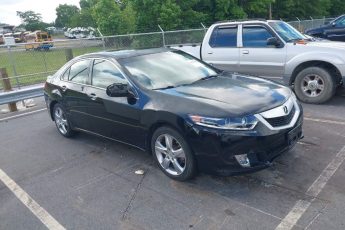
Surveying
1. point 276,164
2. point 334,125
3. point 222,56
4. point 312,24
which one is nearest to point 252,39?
point 222,56

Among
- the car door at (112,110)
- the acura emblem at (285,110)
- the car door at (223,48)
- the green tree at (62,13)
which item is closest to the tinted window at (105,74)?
the car door at (112,110)

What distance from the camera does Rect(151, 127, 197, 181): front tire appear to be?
3.97 metres

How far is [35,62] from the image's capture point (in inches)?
527

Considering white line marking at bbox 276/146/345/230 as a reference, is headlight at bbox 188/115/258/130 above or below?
above

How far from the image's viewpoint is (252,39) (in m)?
7.68

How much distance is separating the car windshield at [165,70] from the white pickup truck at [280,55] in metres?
2.49

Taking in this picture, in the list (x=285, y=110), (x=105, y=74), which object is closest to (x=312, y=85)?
(x=285, y=110)

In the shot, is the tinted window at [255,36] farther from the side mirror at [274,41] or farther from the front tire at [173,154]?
the front tire at [173,154]

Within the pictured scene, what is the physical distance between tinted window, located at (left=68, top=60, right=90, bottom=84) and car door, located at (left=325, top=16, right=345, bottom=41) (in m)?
11.5

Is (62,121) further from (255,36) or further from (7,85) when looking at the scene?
(255,36)

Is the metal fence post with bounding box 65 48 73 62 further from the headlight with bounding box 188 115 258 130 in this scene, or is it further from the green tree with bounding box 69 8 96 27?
the green tree with bounding box 69 8 96 27

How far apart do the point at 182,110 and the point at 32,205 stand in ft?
6.75

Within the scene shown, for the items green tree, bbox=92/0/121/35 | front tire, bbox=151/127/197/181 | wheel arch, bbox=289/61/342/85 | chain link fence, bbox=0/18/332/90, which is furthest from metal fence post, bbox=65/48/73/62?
green tree, bbox=92/0/121/35

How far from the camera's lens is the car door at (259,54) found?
24.0 feet
